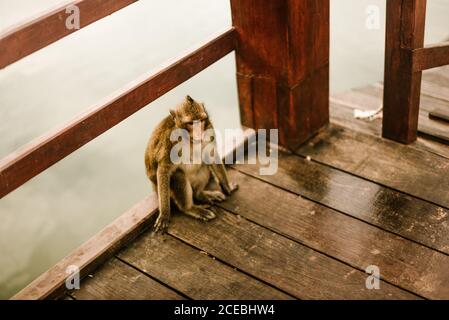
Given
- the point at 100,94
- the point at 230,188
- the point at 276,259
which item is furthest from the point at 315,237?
the point at 100,94

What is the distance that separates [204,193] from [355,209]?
0.72m

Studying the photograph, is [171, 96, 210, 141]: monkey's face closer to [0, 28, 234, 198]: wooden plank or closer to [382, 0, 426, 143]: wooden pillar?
[0, 28, 234, 198]: wooden plank

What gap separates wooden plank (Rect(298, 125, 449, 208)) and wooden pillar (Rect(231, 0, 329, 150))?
0.42 feet

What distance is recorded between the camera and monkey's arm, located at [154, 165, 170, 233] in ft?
9.43

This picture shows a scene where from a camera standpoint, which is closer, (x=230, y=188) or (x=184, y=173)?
(x=184, y=173)

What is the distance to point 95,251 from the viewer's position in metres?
2.79

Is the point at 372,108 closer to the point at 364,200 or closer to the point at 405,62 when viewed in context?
Result: the point at 405,62

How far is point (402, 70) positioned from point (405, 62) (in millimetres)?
46

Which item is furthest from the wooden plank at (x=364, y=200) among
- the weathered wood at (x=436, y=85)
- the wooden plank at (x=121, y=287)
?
the weathered wood at (x=436, y=85)

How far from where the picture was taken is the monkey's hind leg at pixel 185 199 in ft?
9.62

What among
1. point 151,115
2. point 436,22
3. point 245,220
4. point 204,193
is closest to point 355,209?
point 245,220

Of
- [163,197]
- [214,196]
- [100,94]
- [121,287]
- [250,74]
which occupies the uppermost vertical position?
[250,74]

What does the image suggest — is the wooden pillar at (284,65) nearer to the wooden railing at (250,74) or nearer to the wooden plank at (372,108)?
the wooden railing at (250,74)

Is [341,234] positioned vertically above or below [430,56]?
below
